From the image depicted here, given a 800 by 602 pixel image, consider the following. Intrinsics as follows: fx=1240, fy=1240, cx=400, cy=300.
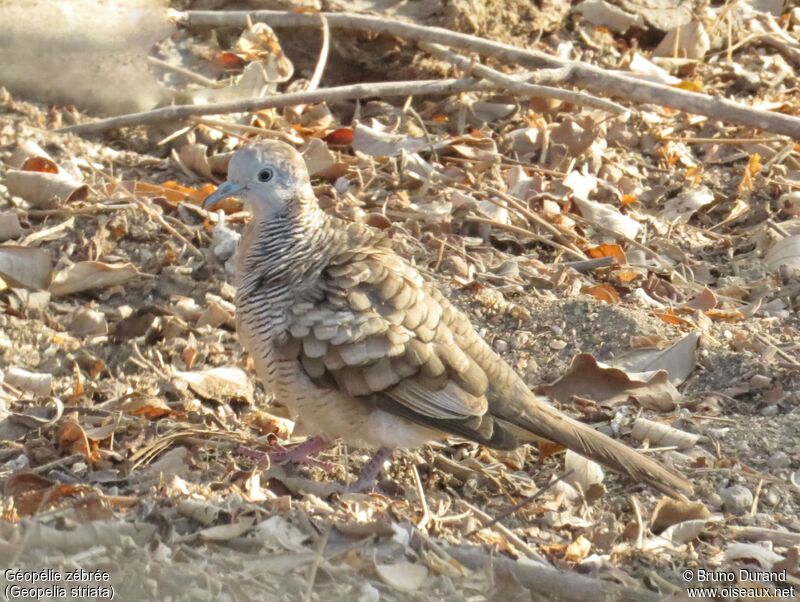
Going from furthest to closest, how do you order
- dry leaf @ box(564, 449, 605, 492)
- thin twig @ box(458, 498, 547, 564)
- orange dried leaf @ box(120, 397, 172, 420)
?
orange dried leaf @ box(120, 397, 172, 420) < dry leaf @ box(564, 449, 605, 492) < thin twig @ box(458, 498, 547, 564)

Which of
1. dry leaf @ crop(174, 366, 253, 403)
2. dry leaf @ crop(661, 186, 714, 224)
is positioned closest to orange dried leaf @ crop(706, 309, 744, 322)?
dry leaf @ crop(661, 186, 714, 224)

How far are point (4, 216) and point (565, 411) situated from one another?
2.60 metres

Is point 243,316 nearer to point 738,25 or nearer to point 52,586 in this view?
point 52,586

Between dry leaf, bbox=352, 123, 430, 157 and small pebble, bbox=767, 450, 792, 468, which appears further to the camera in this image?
dry leaf, bbox=352, 123, 430, 157

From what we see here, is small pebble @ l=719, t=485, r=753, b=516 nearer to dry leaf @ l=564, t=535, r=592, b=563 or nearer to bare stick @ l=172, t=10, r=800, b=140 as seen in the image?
dry leaf @ l=564, t=535, r=592, b=563

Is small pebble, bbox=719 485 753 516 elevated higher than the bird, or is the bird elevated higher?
the bird

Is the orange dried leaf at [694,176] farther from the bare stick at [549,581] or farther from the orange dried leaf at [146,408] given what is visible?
the bare stick at [549,581]

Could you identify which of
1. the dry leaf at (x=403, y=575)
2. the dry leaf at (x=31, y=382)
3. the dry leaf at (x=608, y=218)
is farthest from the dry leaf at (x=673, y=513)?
the dry leaf at (x=31, y=382)

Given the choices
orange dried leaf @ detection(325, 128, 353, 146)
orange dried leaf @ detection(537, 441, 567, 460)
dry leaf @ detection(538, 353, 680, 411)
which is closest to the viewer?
orange dried leaf @ detection(537, 441, 567, 460)

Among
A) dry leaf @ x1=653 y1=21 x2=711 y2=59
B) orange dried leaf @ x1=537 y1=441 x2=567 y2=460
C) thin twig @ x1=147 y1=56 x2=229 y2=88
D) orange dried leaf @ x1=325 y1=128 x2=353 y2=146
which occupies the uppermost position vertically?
dry leaf @ x1=653 y1=21 x2=711 y2=59

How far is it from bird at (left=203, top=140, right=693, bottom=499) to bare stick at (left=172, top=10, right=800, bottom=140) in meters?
2.29

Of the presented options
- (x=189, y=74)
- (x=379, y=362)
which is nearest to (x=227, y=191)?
(x=379, y=362)

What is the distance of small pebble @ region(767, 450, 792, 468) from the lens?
4.46 m

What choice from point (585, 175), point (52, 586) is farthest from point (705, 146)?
point (52, 586)
